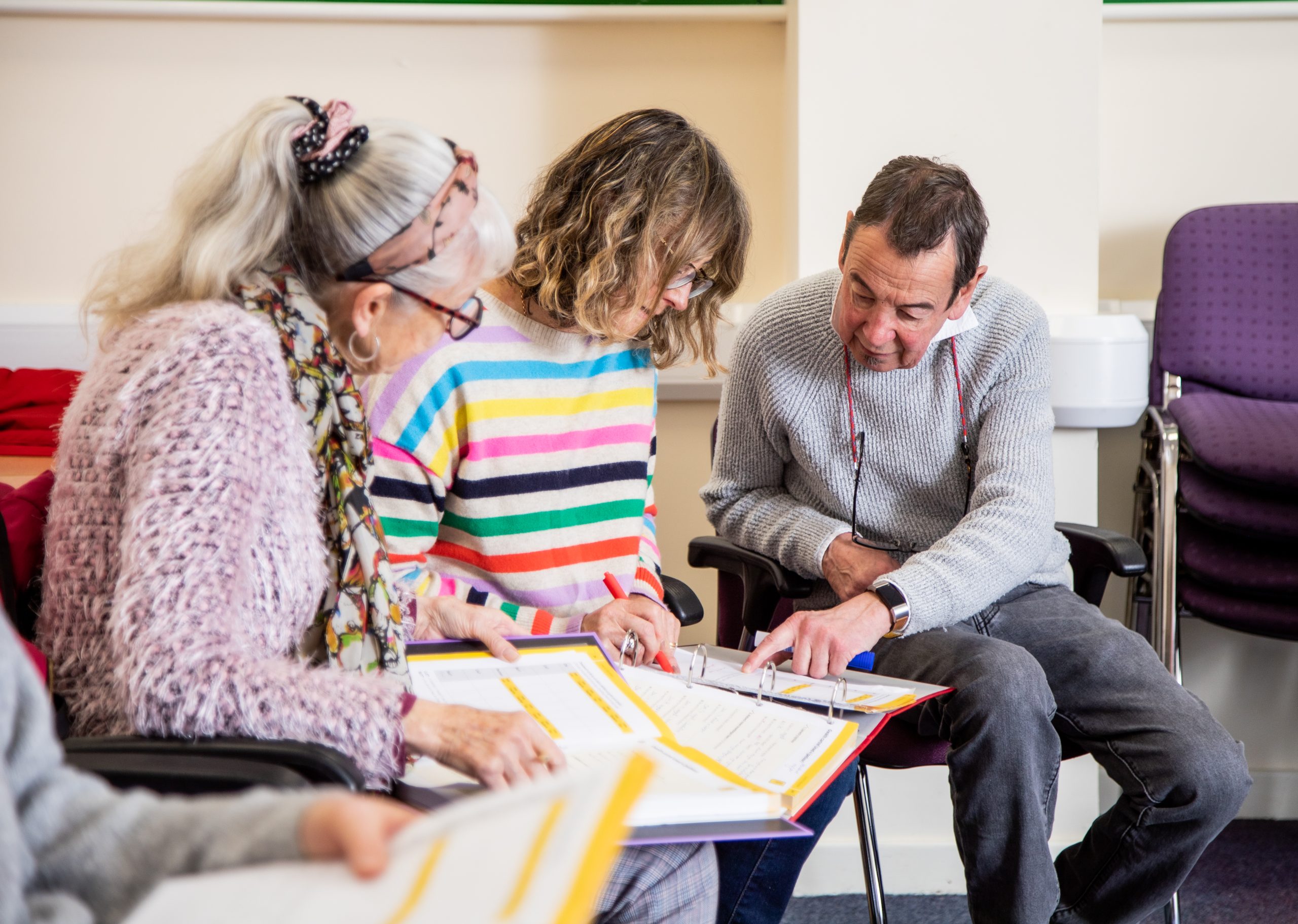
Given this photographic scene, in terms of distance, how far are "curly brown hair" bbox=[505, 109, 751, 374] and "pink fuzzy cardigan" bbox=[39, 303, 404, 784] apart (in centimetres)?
58

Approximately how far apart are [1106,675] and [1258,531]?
0.60 metres

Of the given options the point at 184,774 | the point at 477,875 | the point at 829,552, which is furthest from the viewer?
the point at 829,552

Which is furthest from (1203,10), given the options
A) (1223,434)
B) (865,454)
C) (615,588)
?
(615,588)

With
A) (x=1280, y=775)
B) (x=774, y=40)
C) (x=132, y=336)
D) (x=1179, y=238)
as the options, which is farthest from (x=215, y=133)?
(x=1280, y=775)

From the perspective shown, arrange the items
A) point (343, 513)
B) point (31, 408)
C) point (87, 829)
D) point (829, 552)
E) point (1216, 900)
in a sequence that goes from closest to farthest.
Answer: point (87, 829) < point (343, 513) < point (829, 552) < point (31, 408) < point (1216, 900)

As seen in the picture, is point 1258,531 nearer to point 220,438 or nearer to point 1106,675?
point 1106,675

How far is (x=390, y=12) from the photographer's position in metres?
2.22

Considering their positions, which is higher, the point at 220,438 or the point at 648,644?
the point at 220,438

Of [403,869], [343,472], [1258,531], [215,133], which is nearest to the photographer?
[403,869]

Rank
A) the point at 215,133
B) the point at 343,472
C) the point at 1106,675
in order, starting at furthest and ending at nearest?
the point at 215,133 < the point at 1106,675 < the point at 343,472

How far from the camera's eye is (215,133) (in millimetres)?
2293

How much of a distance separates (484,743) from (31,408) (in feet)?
4.55

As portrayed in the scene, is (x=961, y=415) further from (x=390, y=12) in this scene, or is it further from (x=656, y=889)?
(x=390, y=12)

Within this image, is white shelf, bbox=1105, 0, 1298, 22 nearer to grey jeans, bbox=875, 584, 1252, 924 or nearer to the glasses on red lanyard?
the glasses on red lanyard
